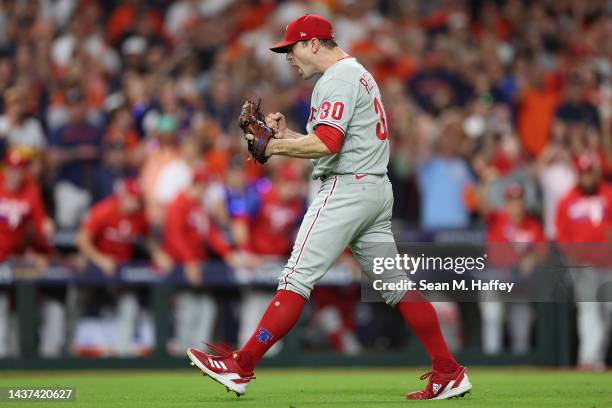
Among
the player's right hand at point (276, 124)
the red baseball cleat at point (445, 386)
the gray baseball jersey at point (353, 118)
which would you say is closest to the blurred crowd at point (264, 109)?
the red baseball cleat at point (445, 386)

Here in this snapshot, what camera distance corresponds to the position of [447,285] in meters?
7.08

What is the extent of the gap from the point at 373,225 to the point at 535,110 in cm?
778

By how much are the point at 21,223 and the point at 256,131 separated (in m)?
5.34

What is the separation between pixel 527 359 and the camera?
11.4 m

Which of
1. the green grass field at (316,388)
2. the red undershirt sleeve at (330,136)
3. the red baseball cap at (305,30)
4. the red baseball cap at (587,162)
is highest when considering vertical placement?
the red baseball cap at (305,30)

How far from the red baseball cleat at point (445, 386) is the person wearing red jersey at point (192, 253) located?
5040mm

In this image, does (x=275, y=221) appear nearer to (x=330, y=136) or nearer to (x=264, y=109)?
(x=264, y=109)

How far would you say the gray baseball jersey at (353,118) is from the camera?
6539 millimetres

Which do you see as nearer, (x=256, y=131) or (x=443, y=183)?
(x=256, y=131)

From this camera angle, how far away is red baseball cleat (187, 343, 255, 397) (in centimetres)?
638

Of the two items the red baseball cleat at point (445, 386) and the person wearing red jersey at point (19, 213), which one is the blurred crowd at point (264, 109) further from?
the red baseball cleat at point (445, 386)

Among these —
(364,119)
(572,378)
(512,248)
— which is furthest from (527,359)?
(364,119)

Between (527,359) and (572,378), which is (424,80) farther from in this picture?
(572,378)

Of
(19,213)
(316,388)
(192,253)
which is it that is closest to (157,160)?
(192,253)
